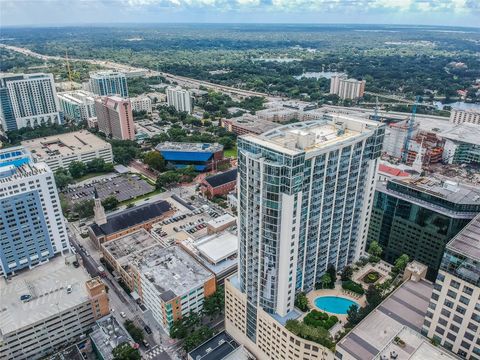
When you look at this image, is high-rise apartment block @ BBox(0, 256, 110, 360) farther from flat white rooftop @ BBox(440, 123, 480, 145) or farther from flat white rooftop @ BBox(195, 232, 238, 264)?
flat white rooftop @ BBox(440, 123, 480, 145)

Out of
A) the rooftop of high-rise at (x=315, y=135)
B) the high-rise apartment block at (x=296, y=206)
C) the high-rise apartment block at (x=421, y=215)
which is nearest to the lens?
the high-rise apartment block at (x=296, y=206)

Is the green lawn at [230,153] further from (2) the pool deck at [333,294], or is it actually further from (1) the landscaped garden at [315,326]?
(1) the landscaped garden at [315,326]

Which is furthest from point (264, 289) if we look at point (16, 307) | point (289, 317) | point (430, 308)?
point (16, 307)

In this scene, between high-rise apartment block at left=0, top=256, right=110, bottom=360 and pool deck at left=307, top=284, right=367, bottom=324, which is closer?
pool deck at left=307, top=284, right=367, bottom=324

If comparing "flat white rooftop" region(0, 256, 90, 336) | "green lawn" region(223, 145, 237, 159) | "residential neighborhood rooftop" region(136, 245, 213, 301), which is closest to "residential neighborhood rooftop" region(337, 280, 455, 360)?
"residential neighborhood rooftop" region(136, 245, 213, 301)

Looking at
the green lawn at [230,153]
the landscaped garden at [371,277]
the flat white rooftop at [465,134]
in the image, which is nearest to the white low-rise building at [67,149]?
the green lawn at [230,153]
